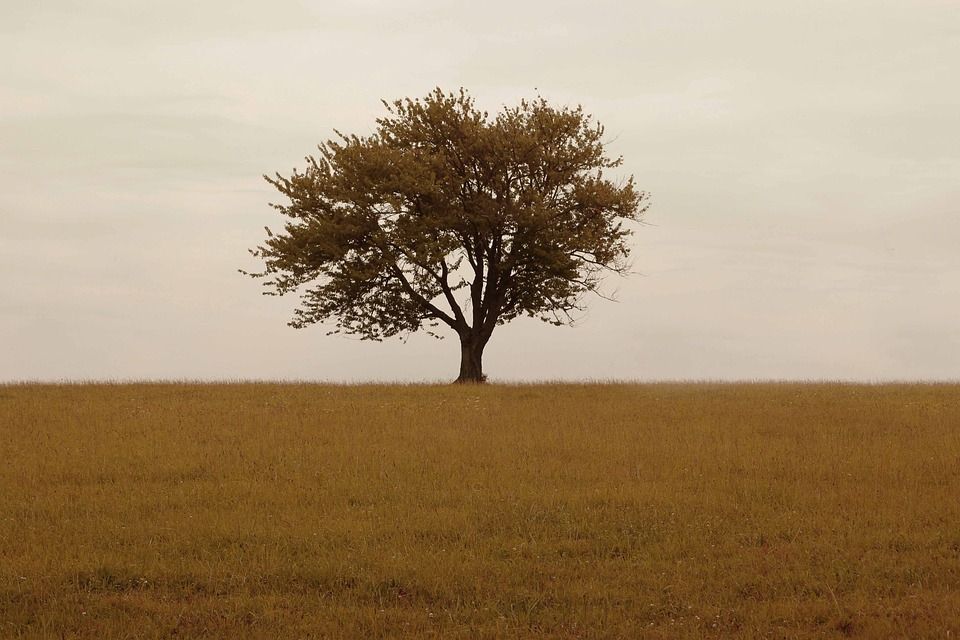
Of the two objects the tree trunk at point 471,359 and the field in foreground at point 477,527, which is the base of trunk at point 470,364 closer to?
the tree trunk at point 471,359

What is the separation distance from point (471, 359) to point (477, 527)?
26318 millimetres

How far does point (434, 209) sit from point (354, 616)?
2947 centimetres

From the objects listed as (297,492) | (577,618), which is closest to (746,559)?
(577,618)

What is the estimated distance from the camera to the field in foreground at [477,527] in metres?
9.98

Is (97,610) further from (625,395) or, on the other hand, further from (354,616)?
(625,395)

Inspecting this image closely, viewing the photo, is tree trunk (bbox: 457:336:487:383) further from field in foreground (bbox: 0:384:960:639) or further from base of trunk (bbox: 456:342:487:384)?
field in foreground (bbox: 0:384:960:639)

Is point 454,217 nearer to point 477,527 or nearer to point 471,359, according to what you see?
point 471,359

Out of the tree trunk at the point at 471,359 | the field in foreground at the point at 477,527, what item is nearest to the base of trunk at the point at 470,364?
the tree trunk at the point at 471,359

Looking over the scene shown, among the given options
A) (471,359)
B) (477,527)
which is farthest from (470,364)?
(477,527)

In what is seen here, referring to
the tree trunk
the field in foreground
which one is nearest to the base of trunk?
the tree trunk

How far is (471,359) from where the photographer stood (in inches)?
1550

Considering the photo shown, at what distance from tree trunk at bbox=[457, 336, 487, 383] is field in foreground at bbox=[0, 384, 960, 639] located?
50.6 feet

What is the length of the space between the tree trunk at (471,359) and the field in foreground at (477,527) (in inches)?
607

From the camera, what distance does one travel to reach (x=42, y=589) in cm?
1073
